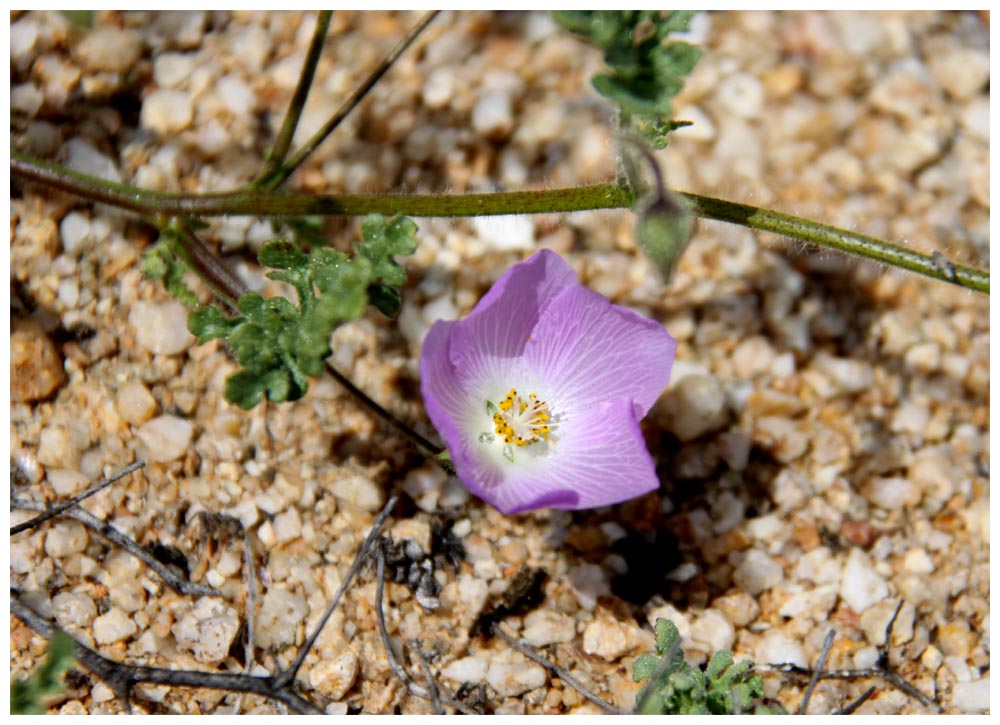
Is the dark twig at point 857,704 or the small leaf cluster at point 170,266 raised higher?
the small leaf cluster at point 170,266

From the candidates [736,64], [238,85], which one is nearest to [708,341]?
[736,64]

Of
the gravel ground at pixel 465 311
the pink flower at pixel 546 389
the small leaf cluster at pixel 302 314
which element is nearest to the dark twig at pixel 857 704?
the gravel ground at pixel 465 311

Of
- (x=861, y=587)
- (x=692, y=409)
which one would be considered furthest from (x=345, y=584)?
(x=861, y=587)

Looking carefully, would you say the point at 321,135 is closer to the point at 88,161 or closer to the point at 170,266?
the point at 170,266

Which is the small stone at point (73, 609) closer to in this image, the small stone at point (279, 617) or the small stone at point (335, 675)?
the small stone at point (279, 617)

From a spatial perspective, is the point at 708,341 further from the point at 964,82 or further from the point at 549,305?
the point at 964,82

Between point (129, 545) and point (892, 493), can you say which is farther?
point (892, 493)
